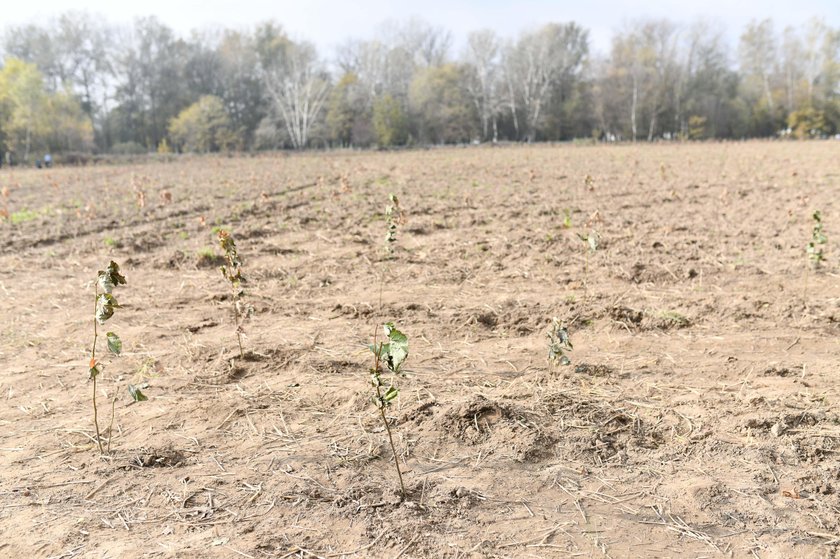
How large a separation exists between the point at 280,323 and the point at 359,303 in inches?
33.0

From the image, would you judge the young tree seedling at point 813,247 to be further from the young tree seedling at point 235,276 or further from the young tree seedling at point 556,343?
the young tree seedling at point 235,276

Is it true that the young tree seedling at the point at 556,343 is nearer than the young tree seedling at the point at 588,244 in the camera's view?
Yes

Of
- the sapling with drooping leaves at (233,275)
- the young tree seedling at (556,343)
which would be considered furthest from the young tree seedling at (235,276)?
the young tree seedling at (556,343)

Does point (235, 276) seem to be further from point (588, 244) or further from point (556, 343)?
point (588, 244)

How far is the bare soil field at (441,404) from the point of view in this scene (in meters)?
2.64

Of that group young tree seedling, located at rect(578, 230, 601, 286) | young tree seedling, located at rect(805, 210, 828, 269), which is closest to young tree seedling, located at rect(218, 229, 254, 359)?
young tree seedling, located at rect(578, 230, 601, 286)

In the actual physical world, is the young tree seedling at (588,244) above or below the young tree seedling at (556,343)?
above

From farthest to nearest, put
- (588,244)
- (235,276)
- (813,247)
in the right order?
(588,244) → (813,247) → (235,276)

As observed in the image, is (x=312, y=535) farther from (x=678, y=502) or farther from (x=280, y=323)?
(x=280, y=323)

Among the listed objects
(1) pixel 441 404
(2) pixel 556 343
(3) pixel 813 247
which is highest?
(3) pixel 813 247

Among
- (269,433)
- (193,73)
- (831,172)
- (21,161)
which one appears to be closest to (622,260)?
→ (269,433)

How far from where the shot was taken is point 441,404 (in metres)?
3.71

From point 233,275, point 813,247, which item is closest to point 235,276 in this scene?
point 233,275

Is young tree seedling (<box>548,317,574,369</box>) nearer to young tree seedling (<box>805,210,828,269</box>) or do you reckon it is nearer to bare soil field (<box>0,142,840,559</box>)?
bare soil field (<box>0,142,840,559</box>)
